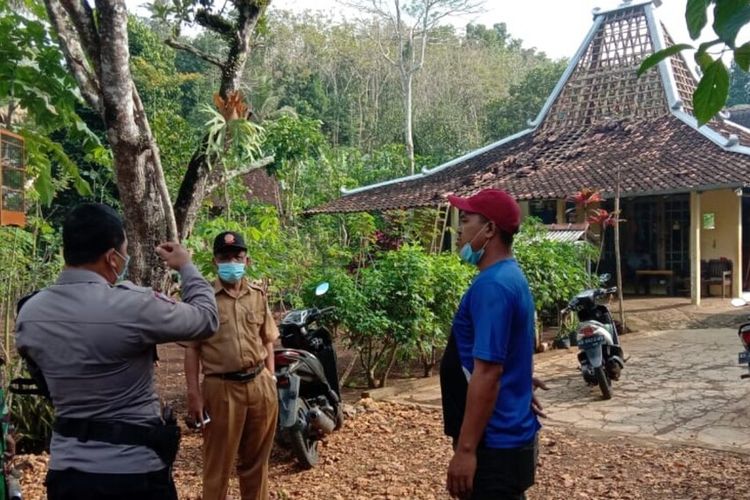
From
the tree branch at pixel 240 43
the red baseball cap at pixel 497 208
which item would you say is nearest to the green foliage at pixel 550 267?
the tree branch at pixel 240 43

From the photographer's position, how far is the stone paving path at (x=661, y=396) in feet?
18.2

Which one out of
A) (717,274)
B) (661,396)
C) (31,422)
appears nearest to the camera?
(31,422)

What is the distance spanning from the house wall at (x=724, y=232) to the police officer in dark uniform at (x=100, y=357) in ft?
45.3

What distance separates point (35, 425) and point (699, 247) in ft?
39.5

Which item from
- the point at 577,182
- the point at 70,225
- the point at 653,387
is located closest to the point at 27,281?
the point at 70,225

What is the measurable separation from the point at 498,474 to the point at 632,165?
1275cm

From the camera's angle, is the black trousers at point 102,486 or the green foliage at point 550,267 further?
the green foliage at point 550,267

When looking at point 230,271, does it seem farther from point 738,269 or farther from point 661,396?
point 738,269

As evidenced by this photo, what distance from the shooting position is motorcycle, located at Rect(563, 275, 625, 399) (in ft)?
21.4

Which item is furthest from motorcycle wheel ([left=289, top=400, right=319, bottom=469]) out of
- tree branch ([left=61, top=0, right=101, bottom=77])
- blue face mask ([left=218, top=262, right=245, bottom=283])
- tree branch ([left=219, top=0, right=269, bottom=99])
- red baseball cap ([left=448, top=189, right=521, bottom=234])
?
red baseball cap ([left=448, top=189, right=521, bottom=234])

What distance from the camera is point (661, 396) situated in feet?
21.8

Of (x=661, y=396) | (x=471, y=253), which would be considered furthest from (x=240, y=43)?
(x=661, y=396)

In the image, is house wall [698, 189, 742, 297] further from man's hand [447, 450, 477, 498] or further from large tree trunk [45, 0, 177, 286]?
man's hand [447, 450, 477, 498]

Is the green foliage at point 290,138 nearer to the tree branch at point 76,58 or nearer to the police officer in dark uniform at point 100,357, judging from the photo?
the tree branch at point 76,58
